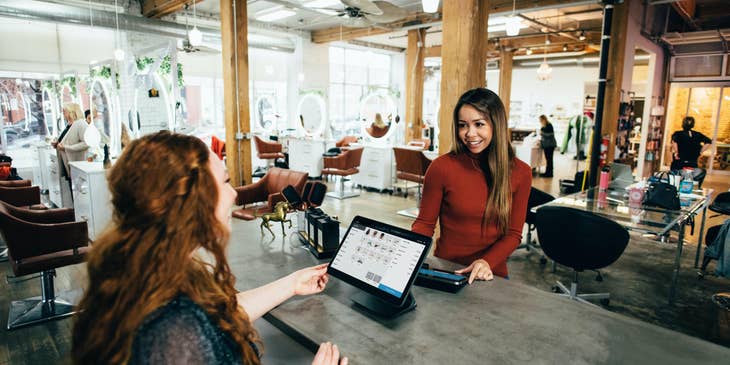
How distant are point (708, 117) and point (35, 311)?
539 inches

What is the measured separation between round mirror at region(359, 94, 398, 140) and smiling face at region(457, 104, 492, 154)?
7.52 m

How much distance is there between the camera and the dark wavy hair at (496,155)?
177 centimetres

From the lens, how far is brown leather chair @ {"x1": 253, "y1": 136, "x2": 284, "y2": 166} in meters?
9.23

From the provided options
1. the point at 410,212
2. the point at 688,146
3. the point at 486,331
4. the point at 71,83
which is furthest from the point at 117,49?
the point at 688,146

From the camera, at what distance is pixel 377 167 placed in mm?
7988

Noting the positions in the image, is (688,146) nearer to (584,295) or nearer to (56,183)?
(584,295)

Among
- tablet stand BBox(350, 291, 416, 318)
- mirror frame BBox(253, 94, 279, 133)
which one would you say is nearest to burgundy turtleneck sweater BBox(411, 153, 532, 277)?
tablet stand BBox(350, 291, 416, 318)

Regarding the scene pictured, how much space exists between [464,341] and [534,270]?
11.1ft

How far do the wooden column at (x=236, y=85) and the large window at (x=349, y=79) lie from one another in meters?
7.56

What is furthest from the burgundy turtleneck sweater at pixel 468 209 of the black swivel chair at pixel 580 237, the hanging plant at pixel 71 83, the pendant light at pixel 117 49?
the hanging plant at pixel 71 83

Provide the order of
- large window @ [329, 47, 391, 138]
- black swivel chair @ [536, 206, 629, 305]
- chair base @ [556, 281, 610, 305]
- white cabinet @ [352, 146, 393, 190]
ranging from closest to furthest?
black swivel chair @ [536, 206, 629, 305]
chair base @ [556, 281, 610, 305]
white cabinet @ [352, 146, 393, 190]
large window @ [329, 47, 391, 138]

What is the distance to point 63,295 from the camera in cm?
351

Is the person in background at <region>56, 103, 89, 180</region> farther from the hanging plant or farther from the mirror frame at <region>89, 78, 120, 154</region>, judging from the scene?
the hanging plant

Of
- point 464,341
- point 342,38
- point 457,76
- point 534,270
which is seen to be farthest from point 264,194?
point 342,38
